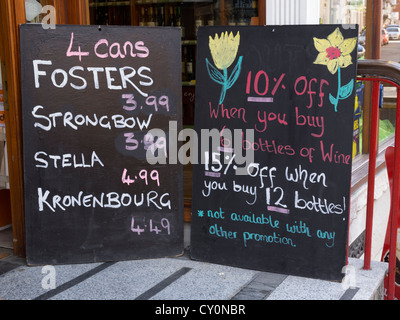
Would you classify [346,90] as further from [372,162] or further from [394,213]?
[394,213]

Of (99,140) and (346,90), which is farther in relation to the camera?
(99,140)

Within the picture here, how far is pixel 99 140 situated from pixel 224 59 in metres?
0.84

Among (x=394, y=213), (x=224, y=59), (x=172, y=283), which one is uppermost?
(x=224, y=59)

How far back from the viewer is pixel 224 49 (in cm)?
299

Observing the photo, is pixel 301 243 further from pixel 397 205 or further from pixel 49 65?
pixel 49 65

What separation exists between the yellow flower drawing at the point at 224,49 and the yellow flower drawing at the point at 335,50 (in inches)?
17.4

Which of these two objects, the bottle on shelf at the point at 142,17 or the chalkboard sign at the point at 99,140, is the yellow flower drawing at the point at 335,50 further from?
the bottle on shelf at the point at 142,17

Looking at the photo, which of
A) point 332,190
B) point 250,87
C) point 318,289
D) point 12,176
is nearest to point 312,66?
point 250,87

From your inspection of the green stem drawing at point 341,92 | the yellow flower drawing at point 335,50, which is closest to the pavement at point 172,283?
the green stem drawing at point 341,92

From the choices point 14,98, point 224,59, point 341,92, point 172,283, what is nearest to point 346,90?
point 341,92

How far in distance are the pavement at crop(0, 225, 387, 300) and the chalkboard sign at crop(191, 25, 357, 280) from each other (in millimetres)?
97

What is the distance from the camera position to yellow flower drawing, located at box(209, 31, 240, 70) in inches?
117

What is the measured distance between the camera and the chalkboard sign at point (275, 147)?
280cm

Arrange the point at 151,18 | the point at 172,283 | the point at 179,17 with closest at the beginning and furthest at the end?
1. the point at 172,283
2. the point at 179,17
3. the point at 151,18
